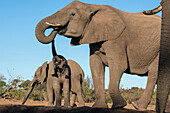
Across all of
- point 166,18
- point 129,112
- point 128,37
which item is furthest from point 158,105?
point 128,37

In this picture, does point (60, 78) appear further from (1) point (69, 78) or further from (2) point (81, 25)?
(2) point (81, 25)

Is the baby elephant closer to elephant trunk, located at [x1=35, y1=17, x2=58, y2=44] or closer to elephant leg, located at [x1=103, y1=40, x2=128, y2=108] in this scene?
elephant trunk, located at [x1=35, y1=17, x2=58, y2=44]

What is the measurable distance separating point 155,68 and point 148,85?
40 centimetres

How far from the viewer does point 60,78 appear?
369 inches

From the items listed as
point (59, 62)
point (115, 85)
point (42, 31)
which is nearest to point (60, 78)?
point (59, 62)

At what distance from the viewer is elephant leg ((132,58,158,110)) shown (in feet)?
21.7

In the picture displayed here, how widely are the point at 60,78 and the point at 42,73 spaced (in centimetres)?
178

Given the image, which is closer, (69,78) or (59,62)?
(59,62)

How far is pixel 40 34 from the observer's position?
646 cm

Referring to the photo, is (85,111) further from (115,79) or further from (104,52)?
(104,52)

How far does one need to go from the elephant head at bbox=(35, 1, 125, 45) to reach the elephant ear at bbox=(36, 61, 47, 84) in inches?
178

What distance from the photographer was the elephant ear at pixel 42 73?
1089 cm

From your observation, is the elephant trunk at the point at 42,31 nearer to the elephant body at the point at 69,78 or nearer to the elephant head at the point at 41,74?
the elephant body at the point at 69,78

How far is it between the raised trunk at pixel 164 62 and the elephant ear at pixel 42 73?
24.8 feet
